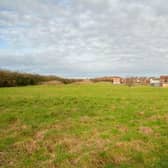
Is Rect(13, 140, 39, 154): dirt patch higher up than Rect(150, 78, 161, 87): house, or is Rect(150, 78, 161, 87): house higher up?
Rect(150, 78, 161, 87): house

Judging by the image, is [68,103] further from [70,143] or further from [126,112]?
[70,143]

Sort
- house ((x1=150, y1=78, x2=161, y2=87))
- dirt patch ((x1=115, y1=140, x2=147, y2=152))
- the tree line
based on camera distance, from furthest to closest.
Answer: house ((x1=150, y1=78, x2=161, y2=87)) < the tree line < dirt patch ((x1=115, y1=140, x2=147, y2=152))

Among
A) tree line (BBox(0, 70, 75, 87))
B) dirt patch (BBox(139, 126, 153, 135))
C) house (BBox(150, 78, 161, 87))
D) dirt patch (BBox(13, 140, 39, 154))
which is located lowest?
dirt patch (BBox(13, 140, 39, 154))

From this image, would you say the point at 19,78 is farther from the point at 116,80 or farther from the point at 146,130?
the point at 146,130

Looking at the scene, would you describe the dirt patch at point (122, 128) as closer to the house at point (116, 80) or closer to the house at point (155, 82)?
the house at point (155, 82)

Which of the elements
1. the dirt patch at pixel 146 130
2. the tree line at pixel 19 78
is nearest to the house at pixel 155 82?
the tree line at pixel 19 78

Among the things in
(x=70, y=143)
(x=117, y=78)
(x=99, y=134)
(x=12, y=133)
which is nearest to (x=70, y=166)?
(x=70, y=143)

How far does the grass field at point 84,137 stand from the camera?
176 inches

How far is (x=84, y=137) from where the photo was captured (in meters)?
5.74

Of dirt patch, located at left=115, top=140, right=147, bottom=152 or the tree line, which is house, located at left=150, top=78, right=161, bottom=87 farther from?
dirt patch, located at left=115, top=140, right=147, bottom=152

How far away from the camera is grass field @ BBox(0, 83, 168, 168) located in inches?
176

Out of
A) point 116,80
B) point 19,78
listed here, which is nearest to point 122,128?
point 19,78

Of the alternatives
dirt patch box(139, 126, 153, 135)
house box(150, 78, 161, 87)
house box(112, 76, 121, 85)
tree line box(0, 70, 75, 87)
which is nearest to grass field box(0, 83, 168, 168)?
dirt patch box(139, 126, 153, 135)

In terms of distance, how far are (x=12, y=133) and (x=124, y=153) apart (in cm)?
324
